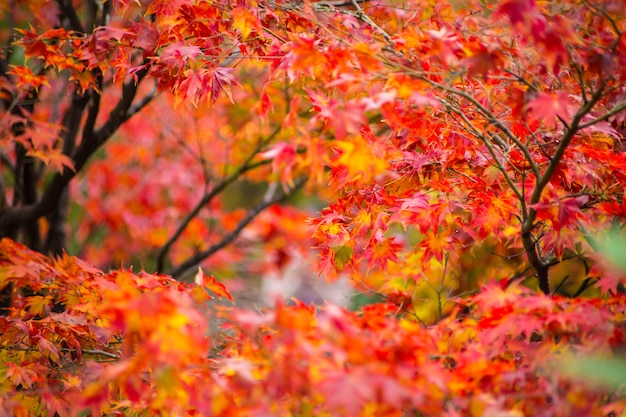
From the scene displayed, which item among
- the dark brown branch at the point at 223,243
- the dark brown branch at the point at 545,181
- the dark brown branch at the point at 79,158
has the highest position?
the dark brown branch at the point at 545,181

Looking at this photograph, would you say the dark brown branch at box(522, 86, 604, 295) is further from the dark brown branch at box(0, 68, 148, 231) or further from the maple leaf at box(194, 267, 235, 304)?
the dark brown branch at box(0, 68, 148, 231)

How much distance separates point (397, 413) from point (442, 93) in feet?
4.95

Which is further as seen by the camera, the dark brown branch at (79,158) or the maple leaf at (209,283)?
the dark brown branch at (79,158)

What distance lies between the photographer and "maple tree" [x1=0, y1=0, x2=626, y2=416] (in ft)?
5.66

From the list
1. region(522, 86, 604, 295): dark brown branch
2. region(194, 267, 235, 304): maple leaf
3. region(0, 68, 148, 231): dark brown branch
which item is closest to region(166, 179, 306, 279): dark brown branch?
region(0, 68, 148, 231): dark brown branch

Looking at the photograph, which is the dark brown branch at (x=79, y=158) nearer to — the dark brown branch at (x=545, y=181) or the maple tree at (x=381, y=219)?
the maple tree at (x=381, y=219)

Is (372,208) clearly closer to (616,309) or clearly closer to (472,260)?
(616,309)

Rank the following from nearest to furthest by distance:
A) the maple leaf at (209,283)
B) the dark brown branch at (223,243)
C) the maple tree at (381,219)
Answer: the maple tree at (381,219) → the maple leaf at (209,283) → the dark brown branch at (223,243)

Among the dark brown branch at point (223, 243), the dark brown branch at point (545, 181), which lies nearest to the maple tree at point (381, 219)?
the dark brown branch at point (545, 181)

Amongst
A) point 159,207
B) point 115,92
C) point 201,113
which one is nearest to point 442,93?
point 201,113

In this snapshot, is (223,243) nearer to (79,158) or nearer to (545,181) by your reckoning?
(79,158)

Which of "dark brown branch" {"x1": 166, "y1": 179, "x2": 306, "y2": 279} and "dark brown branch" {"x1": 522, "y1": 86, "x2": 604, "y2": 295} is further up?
"dark brown branch" {"x1": 522, "y1": 86, "x2": 604, "y2": 295}

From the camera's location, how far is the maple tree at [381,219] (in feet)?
5.66

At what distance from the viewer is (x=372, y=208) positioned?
2666 millimetres
